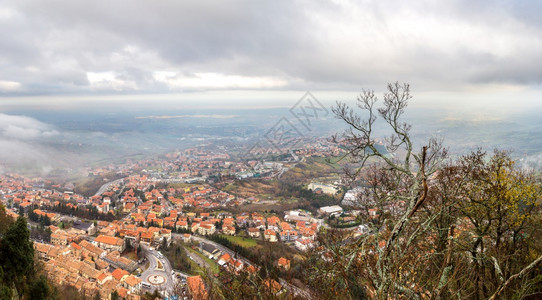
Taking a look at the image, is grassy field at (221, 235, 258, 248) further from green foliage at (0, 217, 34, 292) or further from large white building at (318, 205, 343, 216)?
green foliage at (0, 217, 34, 292)

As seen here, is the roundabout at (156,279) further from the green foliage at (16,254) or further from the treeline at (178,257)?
the green foliage at (16,254)

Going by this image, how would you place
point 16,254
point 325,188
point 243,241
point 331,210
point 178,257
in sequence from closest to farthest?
point 16,254, point 178,257, point 243,241, point 331,210, point 325,188

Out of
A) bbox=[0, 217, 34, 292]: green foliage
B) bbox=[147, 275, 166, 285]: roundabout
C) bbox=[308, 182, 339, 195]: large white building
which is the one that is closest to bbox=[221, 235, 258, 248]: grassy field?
bbox=[147, 275, 166, 285]: roundabout

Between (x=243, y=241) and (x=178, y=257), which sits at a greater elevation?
(x=178, y=257)

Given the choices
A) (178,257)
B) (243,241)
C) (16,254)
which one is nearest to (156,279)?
(178,257)

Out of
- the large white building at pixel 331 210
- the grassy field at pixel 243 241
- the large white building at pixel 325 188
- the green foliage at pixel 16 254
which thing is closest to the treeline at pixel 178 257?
the grassy field at pixel 243 241

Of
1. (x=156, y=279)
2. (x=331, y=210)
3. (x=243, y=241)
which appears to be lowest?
(x=331, y=210)

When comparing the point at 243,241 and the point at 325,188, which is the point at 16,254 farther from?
the point at 325,188

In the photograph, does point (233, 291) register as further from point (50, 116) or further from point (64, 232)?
point (50, 116)
